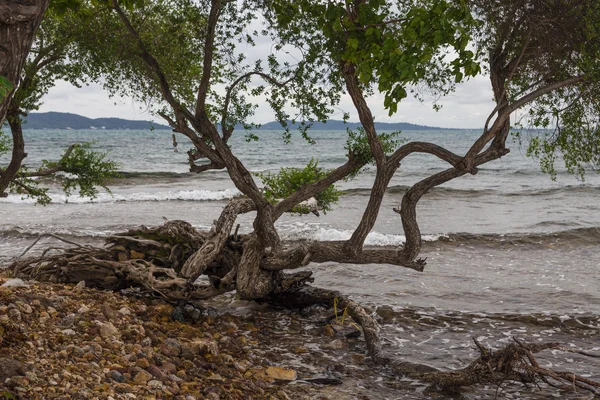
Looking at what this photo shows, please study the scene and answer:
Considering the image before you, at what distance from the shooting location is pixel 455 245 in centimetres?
2070

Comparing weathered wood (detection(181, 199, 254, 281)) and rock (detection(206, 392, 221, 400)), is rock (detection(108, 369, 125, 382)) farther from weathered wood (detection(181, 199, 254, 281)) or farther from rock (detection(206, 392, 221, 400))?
weathered wood (detection(181, 199, 254, 281))

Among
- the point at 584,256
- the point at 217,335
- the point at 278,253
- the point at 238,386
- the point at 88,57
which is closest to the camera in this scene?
the point at 238,386

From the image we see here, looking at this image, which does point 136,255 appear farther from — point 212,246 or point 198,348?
point 198,348

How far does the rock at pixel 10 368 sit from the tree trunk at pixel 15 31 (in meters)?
2.34

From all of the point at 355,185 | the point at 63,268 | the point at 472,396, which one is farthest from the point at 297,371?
the point at 355,185

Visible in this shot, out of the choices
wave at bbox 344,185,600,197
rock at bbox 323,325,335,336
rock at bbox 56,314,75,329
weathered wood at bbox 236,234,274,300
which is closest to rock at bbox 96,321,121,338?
rock at bbox 56,314,75,329

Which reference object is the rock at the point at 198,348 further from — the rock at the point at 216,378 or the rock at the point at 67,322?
the rock at the point at 67,322

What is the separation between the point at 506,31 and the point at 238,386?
6950 millimetres

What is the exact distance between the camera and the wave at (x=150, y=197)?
3228 cm

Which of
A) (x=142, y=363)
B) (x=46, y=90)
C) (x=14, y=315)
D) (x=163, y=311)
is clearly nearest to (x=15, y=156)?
(x=46, y=90)

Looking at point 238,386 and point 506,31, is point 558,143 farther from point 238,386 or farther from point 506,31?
point 238,386

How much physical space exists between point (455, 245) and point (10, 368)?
17168 millimetres

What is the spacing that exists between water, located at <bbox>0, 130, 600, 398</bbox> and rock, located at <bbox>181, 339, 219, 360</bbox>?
2030 millimetres

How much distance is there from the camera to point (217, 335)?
9.59 meters
